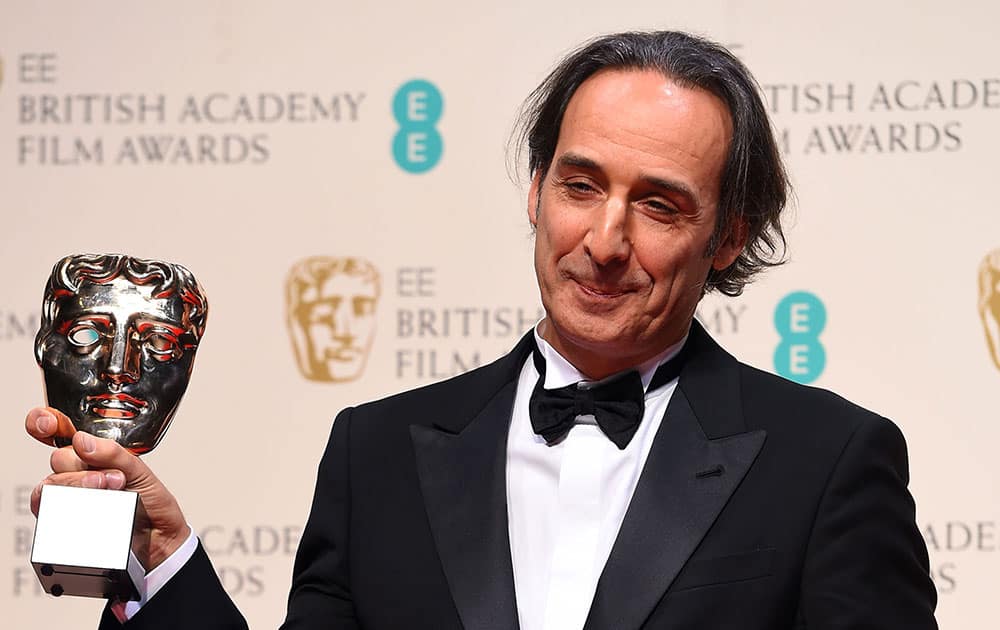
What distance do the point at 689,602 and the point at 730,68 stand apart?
0.68 meters

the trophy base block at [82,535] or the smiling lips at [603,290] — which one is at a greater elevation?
the smiling lips at [603,290]

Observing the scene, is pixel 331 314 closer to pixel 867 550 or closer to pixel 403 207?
pixel 403 207

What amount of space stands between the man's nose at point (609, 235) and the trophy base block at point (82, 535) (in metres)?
0.61

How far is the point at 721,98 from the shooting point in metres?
1.85

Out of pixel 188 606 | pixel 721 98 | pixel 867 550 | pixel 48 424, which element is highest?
pixel 721 98

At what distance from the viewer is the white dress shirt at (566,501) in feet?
5.73

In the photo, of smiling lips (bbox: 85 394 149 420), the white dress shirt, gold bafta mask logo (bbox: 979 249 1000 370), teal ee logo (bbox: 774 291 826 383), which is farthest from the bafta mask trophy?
gold bafta mask logo (bbox: 979 249 1000 370)

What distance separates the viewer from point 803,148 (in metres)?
3.10

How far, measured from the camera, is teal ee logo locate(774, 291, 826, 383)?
10.1 ft

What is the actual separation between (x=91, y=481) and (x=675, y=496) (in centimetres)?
69

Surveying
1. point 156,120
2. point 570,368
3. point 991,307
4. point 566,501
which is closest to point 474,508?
point 566,501

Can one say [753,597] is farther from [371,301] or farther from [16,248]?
[16,248]

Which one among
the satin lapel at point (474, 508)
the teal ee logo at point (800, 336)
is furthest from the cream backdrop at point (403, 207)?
the satin lapel at point (474, 508)

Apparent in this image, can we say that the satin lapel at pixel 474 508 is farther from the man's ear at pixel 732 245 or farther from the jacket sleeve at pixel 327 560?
the man's ear at pixel 732 245
